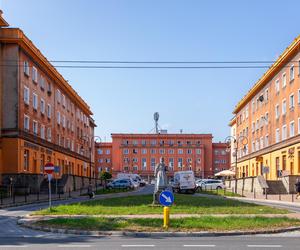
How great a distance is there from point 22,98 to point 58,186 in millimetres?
9414

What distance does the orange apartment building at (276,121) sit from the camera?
5006 cm

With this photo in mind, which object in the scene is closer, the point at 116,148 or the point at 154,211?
the point at 154,211

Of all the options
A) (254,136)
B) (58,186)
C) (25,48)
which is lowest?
(58,186)

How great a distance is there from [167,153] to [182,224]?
Result: 11938cm

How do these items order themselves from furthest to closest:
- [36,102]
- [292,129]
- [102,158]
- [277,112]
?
[102,158], [277,112], [36,102], [292,129]

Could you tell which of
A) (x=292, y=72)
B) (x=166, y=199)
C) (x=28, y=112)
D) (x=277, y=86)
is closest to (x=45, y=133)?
(x=28, y=112)

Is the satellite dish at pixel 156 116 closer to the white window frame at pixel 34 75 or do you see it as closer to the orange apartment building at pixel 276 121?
the orange apartment building at pixel 276 121

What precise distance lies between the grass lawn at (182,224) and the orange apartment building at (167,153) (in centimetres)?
11606

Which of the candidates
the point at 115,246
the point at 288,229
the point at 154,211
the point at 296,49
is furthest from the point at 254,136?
the point at 115,246

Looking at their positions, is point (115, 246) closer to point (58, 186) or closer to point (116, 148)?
point (58, 186)

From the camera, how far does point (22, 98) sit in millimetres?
46500

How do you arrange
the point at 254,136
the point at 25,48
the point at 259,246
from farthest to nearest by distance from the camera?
1. the point at 254,136
2. the point at 25,48
3. the point at 259,246

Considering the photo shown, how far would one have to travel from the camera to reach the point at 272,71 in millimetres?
60125

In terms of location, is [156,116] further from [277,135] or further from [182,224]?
[182,224]
